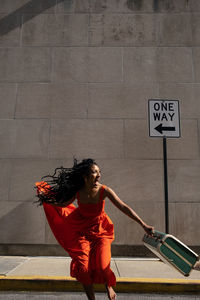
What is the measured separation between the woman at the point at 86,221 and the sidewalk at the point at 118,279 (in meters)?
0.90

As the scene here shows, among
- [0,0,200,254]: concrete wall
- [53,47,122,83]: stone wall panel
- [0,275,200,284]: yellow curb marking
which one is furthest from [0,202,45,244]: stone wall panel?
[53,47,122,83]: stone wall panel

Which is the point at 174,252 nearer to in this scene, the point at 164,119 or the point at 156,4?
the point at 164,119

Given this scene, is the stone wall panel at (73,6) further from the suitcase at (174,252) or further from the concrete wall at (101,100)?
the suitcase at (174,252)

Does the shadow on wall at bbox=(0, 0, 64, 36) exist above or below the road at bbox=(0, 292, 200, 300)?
above

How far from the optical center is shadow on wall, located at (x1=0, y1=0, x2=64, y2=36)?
7387 mm

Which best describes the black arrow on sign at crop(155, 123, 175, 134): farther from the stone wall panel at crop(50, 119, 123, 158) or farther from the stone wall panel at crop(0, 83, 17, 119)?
the stone wall panel at crop(0, 83, 17, 119)

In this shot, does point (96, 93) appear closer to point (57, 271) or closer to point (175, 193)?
point (175, 193)

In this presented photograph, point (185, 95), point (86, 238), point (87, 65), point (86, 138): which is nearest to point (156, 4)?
point (87, 65)

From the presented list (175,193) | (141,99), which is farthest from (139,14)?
(175,193)

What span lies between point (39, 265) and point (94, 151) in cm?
287

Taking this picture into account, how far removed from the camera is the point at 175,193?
6223 millimetres

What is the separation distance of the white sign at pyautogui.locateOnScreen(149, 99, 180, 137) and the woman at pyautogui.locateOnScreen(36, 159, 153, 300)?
8.02 feet

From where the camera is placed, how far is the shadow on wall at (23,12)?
7.39 metres

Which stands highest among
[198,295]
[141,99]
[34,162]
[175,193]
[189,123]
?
[141,99]
